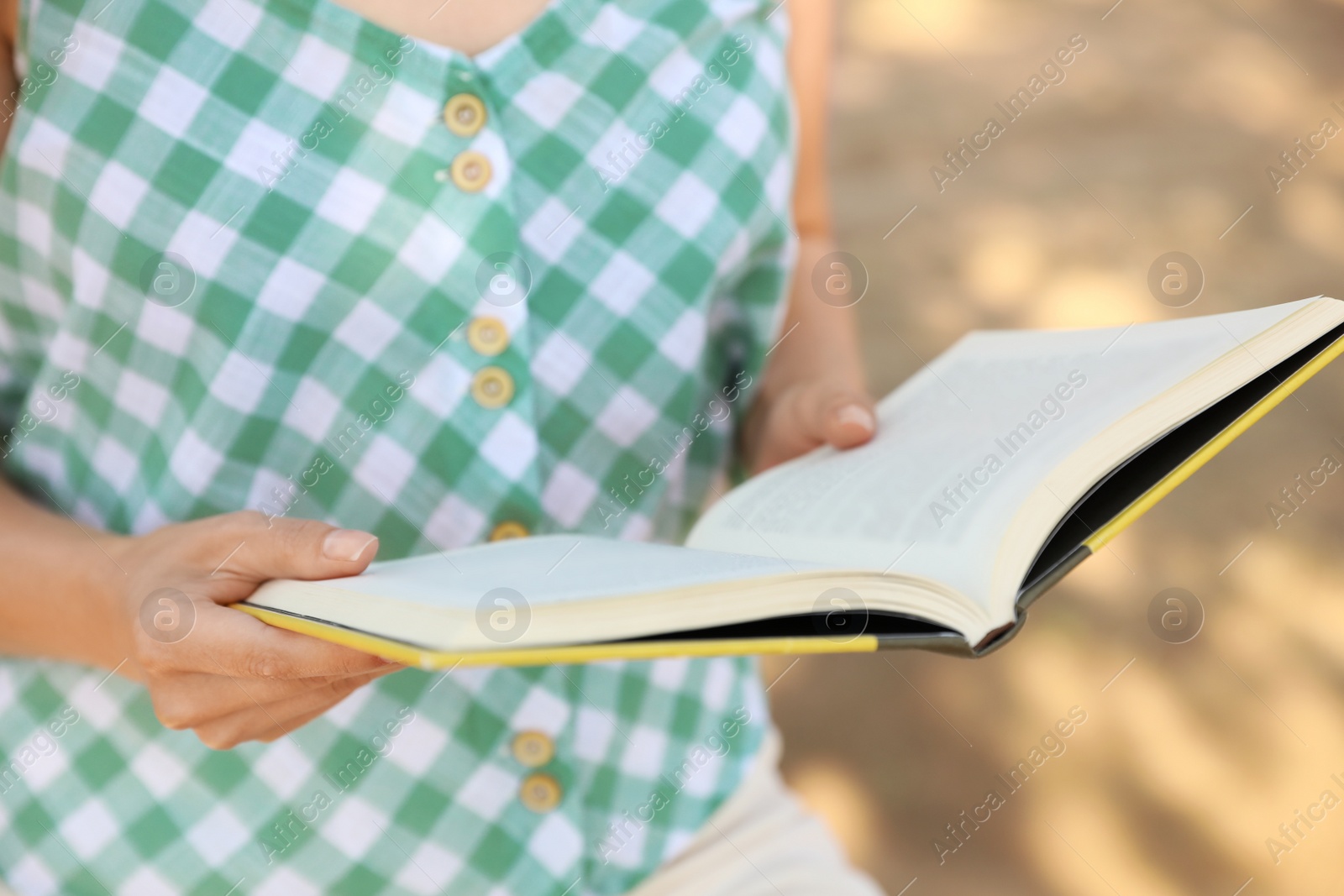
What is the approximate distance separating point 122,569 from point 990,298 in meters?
1.20

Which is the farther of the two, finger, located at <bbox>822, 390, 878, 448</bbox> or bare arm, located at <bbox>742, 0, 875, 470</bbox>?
bare arm, located at <bbox>742, 0, 875, 470</bbox>

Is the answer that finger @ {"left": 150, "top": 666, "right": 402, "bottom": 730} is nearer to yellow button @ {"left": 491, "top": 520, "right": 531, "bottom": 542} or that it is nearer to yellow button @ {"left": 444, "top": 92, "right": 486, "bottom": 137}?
yellow button @ {"left": 491, "top": 520, "right": 531, "bottom": 542}

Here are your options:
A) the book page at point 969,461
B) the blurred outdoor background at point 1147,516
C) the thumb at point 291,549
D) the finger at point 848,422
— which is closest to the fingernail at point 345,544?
the thumb at point 291,549

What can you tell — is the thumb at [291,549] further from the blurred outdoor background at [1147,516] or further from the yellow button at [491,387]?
the blurred outdoor background at [1147,516]

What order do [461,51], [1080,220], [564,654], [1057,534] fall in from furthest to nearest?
1. [1080,220]
2. [461,51]
3. [1057,534]
4. [564,654]

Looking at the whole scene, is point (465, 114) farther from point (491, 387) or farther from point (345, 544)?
point (345, 544)

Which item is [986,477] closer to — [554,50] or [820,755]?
[554,50]

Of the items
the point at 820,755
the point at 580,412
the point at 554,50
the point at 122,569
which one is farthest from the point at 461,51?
the point at 820,755

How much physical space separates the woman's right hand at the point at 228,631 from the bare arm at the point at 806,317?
32 cm

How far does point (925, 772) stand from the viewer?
1310 mm

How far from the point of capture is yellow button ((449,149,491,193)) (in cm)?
57

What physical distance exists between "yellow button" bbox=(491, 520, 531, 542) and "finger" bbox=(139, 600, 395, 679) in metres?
0.16

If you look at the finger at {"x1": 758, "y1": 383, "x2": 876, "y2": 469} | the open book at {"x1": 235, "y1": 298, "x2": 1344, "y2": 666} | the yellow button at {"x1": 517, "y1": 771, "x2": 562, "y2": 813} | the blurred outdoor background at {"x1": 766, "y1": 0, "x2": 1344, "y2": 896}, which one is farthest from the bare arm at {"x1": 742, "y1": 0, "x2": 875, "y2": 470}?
the blurred outdoor background at {"x1": 766, "y1": 0, "x2": 1344, "y2": 896}

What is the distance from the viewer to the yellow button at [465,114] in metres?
0.57
